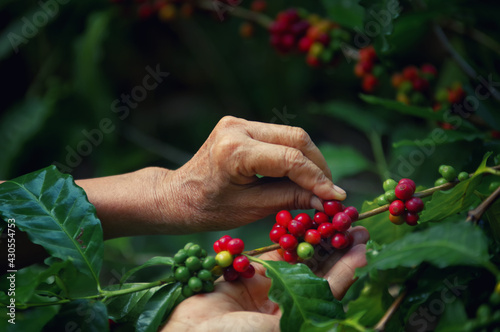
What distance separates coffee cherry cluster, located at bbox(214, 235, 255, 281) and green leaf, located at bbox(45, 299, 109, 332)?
0.97 ft

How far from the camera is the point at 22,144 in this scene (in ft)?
7.84

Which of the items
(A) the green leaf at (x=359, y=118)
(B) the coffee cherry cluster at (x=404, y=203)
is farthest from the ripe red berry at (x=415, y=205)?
(A) the green leaf at (x=359, y=118)

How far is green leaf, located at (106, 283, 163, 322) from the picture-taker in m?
1.04

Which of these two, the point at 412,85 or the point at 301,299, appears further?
the point at 412,85

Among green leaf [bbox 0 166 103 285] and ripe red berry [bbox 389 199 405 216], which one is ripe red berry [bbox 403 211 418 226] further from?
green leaf [bbox 0 166 103 285]

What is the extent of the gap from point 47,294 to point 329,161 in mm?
1342

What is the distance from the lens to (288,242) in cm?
Result: 105

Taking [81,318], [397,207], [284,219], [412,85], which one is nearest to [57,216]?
[81,318]

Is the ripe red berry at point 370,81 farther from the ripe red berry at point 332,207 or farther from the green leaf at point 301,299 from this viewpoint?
the green leaf at point 301,299

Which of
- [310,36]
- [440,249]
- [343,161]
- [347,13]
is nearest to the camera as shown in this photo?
[440,249]

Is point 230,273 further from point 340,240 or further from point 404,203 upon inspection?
point 404,203

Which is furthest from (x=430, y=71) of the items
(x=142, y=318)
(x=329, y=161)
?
(x=142, y=318)

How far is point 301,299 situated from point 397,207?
0.33 m

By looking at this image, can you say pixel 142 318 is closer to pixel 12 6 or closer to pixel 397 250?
pixel 397 250
